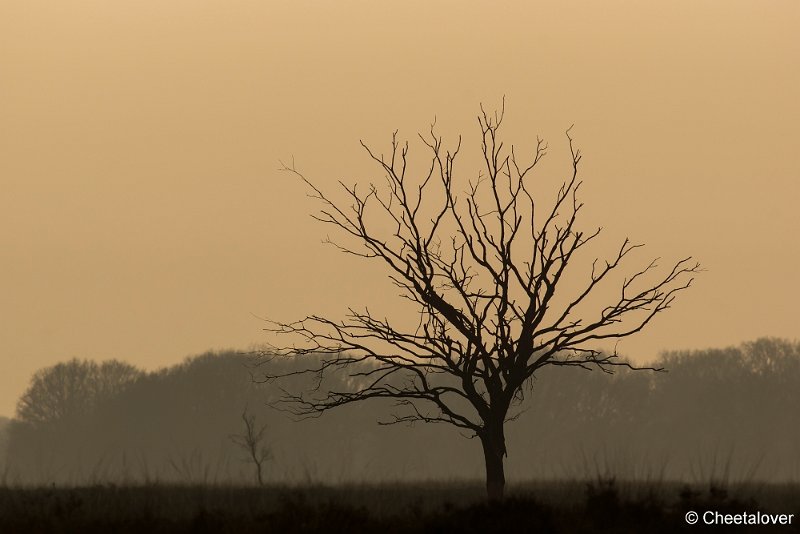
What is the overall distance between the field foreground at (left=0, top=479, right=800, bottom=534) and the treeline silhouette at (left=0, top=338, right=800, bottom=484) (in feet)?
214

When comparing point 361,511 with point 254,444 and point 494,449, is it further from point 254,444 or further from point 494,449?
point 254,444

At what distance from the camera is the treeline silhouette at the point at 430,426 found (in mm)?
86625

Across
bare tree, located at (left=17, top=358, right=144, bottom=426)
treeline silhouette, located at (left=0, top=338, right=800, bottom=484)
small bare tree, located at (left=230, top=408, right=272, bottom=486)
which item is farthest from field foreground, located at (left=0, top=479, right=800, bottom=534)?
bare tree, located at (left=17, top=358, right=144, bottom=426)

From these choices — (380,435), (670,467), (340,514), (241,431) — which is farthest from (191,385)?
(340,514)

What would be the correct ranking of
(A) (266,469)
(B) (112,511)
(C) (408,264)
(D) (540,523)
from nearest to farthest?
1. (D) (540,523)
2. (B) (112,511)
3. (C) (408,264)
4. (A) (266,469)

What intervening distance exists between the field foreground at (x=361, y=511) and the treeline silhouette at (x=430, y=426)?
214 ft

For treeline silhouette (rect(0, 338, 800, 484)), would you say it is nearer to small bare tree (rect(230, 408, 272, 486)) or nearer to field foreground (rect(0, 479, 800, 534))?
small bare tree (rect(230, 408, 272, 486))

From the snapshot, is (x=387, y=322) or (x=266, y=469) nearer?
(x=387, y=322)

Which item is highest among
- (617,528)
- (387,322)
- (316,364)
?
(316,364)

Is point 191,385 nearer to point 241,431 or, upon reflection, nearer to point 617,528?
point 241,431

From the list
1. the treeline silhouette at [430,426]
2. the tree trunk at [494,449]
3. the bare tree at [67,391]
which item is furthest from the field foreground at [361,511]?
the bare tree at [67,391]

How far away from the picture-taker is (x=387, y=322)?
2242 centimetres

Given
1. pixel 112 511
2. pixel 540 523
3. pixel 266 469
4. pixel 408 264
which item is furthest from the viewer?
pixel 266 469

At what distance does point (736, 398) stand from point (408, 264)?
7002 cm
